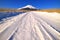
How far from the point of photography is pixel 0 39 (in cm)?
502

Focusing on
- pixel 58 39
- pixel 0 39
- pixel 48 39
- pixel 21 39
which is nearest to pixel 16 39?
pixel 21 39

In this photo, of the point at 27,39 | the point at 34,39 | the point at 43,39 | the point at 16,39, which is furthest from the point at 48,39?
the point at 16,39

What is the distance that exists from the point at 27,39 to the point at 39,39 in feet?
1.75

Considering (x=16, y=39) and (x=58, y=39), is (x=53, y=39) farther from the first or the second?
(x=16, y=39)

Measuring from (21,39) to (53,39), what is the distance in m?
1.44

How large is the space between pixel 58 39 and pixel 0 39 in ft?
8.49

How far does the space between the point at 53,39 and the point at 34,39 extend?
2.82 feet

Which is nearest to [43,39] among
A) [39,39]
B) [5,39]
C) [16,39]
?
[39,39]

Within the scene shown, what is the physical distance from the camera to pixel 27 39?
502cm

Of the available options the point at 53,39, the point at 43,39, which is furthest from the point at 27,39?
the point at 53,39

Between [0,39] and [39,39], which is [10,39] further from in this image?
[39,39]

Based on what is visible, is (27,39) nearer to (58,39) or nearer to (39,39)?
(39,39)

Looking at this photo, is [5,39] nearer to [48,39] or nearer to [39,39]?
[39,39]

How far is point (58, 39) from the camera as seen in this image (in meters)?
5.12
